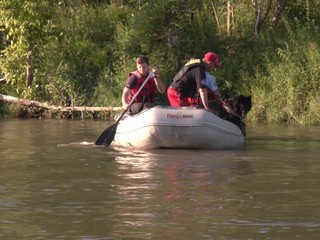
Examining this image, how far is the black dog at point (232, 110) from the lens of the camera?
670 inches

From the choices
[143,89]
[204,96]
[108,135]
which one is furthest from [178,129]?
[143,89]

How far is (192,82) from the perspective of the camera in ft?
55.9

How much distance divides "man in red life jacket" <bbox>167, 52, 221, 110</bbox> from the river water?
1124 mm

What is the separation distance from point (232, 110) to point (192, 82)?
752 millimetres

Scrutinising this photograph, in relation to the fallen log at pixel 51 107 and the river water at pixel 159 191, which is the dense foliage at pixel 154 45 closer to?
the fallen log at pixel 51 107

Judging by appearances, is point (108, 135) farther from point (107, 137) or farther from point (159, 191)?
point (159, 191)

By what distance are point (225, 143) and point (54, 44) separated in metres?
9.82

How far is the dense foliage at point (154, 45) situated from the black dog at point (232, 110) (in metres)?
5.00

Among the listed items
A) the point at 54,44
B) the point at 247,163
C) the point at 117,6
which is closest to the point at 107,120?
the point at 54,44

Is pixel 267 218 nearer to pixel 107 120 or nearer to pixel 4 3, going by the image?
pixel 107 120

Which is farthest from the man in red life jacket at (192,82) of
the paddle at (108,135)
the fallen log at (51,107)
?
the fallen log at (51,107)

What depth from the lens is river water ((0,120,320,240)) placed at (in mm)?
9516

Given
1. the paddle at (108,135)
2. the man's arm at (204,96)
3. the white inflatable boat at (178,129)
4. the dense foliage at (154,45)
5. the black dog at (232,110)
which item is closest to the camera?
the white inflatable boat at (178,129)

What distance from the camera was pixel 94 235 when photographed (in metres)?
9.23
